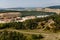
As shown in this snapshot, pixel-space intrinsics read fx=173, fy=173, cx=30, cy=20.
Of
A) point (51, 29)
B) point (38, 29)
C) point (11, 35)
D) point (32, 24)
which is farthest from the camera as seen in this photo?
point (32, 24)

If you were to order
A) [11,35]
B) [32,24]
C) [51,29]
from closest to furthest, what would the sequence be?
[11,35], [51,29], [32,24]

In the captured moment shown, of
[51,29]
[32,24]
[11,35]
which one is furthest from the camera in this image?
[32,24]

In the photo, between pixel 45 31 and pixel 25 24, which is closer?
pixel 45 31

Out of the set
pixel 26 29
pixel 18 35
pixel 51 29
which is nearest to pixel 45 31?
pixel 51 29

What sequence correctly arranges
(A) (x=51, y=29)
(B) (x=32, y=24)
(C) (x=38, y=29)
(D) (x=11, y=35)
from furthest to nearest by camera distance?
(B) (x=32, y=24) → (C) (x=38, y=29) → (A) (x=51, y=29) → (D) (x=11, y=35)

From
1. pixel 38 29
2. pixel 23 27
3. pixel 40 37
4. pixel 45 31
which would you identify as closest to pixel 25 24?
pixel 23 27

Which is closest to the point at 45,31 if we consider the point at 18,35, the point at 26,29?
the point at 26,29

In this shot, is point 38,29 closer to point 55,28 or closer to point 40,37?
point 55,28

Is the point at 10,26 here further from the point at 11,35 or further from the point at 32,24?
the point at 11,35

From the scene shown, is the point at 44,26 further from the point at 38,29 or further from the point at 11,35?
the point at 11,35
